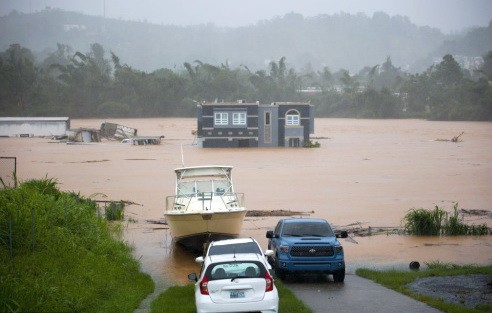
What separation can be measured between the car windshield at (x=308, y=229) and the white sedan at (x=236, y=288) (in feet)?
20.0

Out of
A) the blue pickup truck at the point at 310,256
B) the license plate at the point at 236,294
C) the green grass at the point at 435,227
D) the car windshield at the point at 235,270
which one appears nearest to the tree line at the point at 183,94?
the green grass at the point at 435,227

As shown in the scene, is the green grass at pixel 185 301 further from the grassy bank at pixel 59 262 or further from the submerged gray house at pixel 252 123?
the submerged gray house at pixel 252 123

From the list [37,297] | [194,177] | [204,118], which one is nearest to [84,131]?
[204,118]

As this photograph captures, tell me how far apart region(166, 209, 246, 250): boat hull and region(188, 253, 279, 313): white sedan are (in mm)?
9904

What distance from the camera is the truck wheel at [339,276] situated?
19716 mm

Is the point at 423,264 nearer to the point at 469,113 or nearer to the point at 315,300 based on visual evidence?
the point at 315,300

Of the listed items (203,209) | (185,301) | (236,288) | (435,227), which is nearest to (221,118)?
(435,227)

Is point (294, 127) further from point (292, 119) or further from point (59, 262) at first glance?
point (59, 262)

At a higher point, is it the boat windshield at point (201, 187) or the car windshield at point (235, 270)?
the boat windshield at point (201, 187)

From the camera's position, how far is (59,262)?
714 inches

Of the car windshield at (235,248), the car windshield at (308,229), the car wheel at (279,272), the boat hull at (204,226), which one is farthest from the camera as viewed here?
the boat hull at (204,226)

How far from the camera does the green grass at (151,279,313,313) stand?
16.2 m

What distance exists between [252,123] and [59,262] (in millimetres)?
63384

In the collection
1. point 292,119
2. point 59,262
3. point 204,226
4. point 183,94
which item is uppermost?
point 183,94
